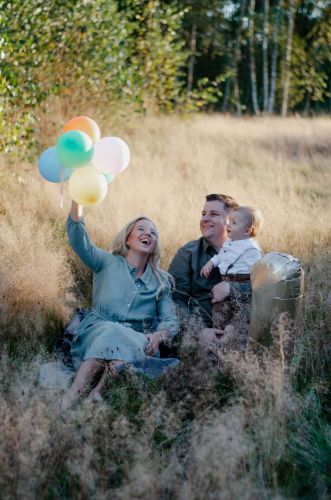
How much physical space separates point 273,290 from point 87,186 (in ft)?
3.82

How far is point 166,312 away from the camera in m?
4.29

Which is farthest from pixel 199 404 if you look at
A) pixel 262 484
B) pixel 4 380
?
pixel 4 380

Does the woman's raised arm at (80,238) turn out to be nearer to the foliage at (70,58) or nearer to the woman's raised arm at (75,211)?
the woman's raised arm at (75,211)

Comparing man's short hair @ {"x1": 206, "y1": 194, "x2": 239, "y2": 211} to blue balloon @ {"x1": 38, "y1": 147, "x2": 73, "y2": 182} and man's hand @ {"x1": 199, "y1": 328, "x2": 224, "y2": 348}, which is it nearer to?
man's hand @ {"x1": 199, "y1": 328, "x2": 224, "y2": 348}

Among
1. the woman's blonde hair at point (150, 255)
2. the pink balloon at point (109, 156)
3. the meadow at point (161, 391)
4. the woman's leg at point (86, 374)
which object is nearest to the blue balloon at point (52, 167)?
the pink balloon at point (109, 156)

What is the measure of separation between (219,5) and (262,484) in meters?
20.2

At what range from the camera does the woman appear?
3820mm

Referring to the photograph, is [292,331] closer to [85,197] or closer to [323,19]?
[85,197]

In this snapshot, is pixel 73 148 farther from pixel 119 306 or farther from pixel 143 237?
pixel 119 306

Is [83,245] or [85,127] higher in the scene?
[85,127]

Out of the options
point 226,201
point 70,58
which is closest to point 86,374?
point 226,201

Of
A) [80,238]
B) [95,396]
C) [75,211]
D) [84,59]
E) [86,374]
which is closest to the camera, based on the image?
[95,396]

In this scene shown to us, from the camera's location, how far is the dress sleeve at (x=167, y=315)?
165 inches

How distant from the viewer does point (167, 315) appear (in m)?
4.27
